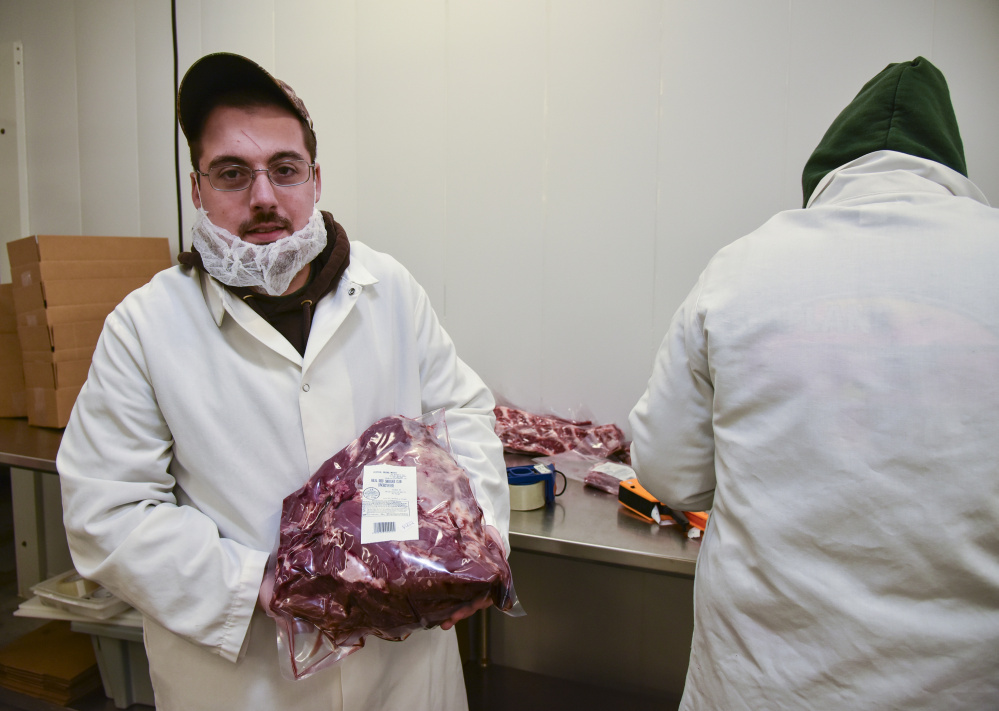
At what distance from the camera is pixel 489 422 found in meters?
1.26

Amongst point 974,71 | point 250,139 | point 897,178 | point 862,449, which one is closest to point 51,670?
point 250,139

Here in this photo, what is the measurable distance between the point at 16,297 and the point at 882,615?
2436 mm

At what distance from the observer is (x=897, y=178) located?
2.90ft

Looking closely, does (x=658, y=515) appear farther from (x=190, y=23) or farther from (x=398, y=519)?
(x=190, y=23)

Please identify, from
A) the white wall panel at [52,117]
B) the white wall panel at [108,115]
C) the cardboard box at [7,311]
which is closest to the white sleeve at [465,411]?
the cardboard box at [7,311]

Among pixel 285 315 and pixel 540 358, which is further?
pixel 540 358

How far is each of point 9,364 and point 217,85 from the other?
5.48 ft

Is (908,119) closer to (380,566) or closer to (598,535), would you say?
(598,535)

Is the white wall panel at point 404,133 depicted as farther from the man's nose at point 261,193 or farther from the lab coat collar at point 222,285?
the man's nose at point 261,193

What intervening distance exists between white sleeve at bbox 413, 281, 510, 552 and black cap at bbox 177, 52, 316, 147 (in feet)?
1.49

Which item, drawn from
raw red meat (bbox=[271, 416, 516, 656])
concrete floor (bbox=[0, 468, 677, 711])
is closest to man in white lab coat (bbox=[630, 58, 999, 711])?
raw red meat (bbox=[271, 416, 516, 656])

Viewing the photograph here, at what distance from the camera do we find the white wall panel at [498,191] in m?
1.83

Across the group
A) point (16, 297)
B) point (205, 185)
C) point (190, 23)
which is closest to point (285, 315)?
point (205, 185)

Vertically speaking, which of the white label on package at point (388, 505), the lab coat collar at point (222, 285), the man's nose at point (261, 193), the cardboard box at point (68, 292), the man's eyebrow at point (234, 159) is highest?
the man's eyebrow at point (234, 159)
